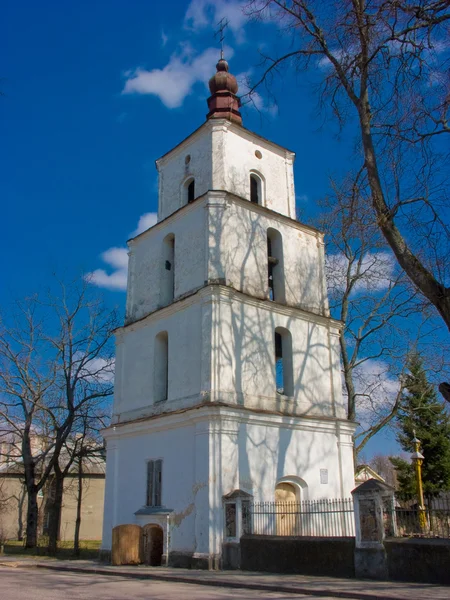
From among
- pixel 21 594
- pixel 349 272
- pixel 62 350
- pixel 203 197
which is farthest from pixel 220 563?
pixel 62 350

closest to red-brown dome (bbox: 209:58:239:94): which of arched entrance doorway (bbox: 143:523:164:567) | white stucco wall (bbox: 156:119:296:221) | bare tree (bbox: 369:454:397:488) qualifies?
white stucco wall (bbox: 156:119:296:221)

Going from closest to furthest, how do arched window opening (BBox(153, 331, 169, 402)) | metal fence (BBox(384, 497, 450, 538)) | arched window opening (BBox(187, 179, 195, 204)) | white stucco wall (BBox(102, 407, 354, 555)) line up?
metal fence (BBox(384, 497, 450, 538)), white stucco wall (BBox(102, 407, 354, 555)), arched window opening (BBox(153, 331, 169, 402)), arched window opening (BBox(187, 179, 195, 204))

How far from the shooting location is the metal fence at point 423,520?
11.2m

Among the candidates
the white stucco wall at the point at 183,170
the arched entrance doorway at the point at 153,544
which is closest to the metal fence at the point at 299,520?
the arched entrance doorway at the point at 153,544

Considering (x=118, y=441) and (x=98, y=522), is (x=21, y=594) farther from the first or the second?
(x=98, y=522)

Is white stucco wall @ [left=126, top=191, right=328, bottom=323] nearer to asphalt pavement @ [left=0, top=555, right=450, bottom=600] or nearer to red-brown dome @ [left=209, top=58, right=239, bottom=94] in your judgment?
red-brown dome @ [left=209, top=58, right=239, bottom=94]

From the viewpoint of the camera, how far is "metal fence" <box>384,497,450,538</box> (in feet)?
36.9

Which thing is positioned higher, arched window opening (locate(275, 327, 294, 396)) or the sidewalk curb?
arched window opening (locate(275, 327, 294, 396))

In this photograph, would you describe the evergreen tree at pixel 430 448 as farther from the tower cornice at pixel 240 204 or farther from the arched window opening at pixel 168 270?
the arched window opening at pixel 168 270

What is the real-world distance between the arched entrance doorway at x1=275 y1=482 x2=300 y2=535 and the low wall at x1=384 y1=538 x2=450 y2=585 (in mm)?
4749

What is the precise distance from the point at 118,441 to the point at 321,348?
7.35 metres

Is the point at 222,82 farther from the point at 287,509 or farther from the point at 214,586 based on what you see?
the point at 214,586

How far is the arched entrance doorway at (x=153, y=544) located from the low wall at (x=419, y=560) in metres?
7.69

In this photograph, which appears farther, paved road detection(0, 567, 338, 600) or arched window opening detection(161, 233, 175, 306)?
arched window opening detection(161, 233, 175, 306)
